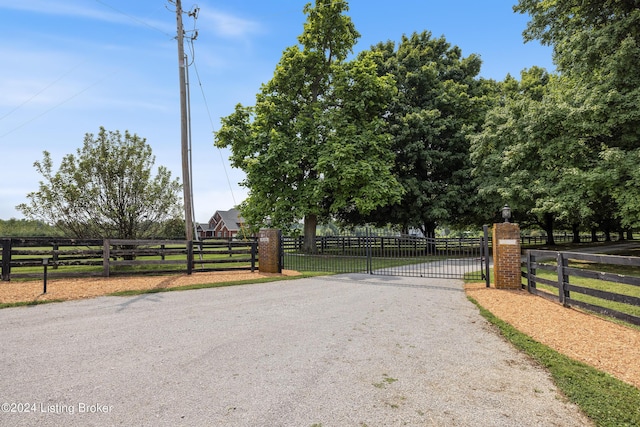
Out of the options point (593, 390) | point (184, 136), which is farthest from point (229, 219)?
point (593, 390)

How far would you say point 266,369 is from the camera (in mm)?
4133

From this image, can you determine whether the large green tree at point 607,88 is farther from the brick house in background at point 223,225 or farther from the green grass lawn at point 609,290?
the brick house in background at point 223,225

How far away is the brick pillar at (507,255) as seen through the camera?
32.2ft

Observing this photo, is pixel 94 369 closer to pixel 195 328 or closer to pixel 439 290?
pixel 195 328

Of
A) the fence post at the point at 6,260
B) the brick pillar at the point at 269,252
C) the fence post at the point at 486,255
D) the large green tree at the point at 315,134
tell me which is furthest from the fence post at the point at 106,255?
the fence post at the point at 486,255

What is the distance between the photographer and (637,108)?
13484 millimetres

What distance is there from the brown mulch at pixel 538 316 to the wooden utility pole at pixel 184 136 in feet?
9.57

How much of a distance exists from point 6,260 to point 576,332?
1621cm

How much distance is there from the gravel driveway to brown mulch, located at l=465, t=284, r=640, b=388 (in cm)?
82

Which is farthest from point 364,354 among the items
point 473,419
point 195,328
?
point 195,328

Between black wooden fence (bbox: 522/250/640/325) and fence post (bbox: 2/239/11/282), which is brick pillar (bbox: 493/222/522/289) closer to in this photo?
black wooden fence (bbox: 522/250/640/325)

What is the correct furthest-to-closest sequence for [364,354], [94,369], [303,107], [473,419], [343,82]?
[303,107], [343,82], [364,354], [94,369], [473,419]

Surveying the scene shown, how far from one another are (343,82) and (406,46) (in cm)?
1032

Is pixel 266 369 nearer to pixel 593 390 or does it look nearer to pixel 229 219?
pixel 593 390
